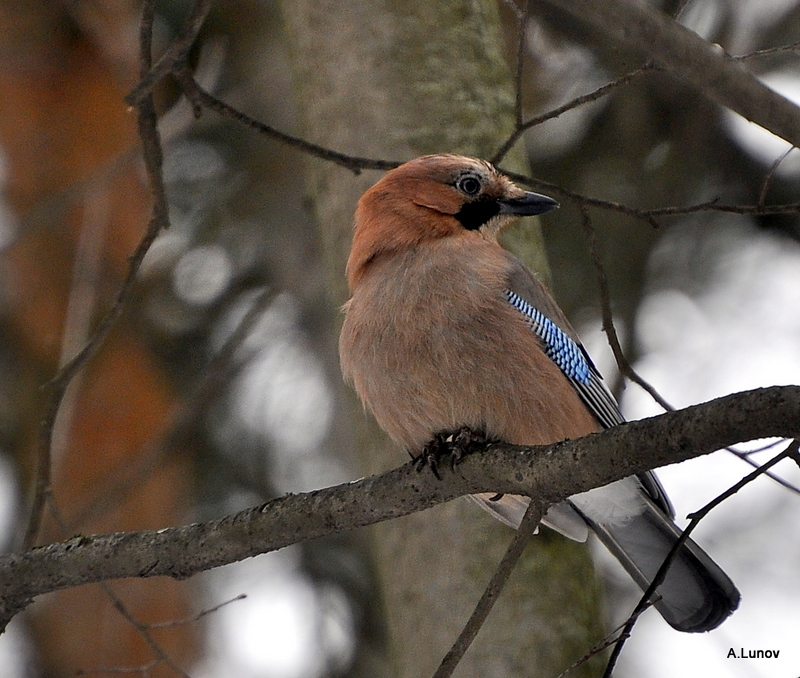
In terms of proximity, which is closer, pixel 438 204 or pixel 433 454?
pixel 433 454

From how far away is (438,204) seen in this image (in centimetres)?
404

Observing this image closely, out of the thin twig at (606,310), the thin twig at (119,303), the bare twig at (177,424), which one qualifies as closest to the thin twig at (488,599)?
the thin twig at (606,310)

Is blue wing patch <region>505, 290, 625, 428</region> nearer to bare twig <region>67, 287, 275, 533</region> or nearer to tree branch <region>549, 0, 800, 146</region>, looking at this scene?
tree branch <region>549, 0, 800, 146</region>

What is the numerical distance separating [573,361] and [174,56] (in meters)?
1.69

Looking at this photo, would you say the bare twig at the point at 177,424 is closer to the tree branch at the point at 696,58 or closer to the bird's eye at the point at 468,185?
the bird's eye at the point at 468,185

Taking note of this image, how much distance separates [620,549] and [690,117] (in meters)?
3.36

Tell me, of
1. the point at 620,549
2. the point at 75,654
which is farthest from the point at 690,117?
the point at 75,654

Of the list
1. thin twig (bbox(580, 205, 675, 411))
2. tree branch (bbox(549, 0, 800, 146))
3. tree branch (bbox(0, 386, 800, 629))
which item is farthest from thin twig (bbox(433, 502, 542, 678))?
tree branch (bbox(549, 0, 800, 146))

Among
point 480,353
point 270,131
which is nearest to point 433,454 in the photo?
point 480,353

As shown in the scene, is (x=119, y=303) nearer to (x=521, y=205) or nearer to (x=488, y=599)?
(x=521, y=205)

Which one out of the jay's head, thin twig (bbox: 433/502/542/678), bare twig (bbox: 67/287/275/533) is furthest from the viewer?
bare twig (bbox: 67/287/275/533)

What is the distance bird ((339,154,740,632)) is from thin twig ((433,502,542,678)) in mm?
518

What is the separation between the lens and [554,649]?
3.86m

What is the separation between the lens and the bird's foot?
304cm
